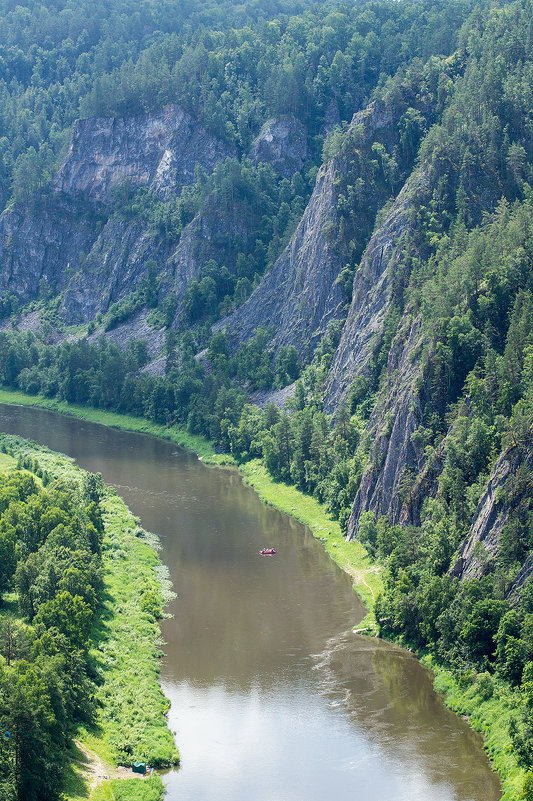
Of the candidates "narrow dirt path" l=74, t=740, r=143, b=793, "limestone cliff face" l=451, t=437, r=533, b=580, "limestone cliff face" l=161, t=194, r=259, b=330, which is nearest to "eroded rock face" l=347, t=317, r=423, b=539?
"limestone cliff face" l=451, t=437, r=533, b=580

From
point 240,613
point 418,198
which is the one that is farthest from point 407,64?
point 240,613

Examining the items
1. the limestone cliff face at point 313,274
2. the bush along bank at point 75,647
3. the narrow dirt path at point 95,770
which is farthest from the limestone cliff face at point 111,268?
the narrow dirt path at point 95,770

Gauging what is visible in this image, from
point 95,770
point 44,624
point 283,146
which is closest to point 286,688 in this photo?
point 44,624

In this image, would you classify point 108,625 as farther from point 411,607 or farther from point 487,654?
point 487,654

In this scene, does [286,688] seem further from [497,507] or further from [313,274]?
[313,274]

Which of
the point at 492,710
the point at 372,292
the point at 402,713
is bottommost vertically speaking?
the point at 402,713

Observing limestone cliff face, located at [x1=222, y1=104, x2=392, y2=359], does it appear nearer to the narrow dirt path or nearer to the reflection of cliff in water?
the reflection of cliff in water

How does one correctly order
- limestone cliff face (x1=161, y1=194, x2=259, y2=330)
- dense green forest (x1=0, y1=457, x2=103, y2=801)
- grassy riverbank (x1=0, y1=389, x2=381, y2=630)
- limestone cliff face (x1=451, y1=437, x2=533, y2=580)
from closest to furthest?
dense green forest (x1=0, y1=457, x2=103, y2=801), limestone cliff face (x1=451, y1=437, x2=533, y2=580), grassy riverbank (x1=0, y1=389, x2=381, y2=630), limestone cliff face (x1=161, y1=194, x2=259, y2=330)

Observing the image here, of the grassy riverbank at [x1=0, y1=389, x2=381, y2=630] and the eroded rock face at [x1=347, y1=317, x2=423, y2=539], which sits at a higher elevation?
the eroded rock face at [x1=347, y1=317, x2=423, y2=539]
